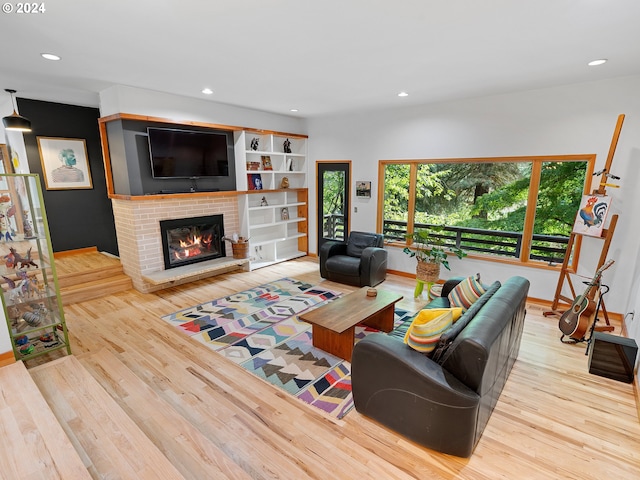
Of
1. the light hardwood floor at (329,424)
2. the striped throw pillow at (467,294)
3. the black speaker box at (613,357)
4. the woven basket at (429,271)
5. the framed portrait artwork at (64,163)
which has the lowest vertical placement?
the light hardwood floor at (329,424)

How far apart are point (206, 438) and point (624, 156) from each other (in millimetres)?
5152

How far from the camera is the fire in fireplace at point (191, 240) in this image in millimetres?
4925

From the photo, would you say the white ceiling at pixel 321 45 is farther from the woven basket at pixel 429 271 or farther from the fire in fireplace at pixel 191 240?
the woven basket at pixel 429 271

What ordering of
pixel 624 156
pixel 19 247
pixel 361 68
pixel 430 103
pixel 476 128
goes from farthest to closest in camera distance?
1. pixel 430 103
2. pixel 476 128
3. pixel 624 156
4. pixel 361 68
5. pixel 19 247

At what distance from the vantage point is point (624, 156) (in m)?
3.70

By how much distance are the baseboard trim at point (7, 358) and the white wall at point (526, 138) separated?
16.3 ft

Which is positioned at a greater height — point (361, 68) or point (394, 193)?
point (361, 68)

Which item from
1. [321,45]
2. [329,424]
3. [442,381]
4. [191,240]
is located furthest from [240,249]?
[442,381]

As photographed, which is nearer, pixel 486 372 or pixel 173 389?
pixel 486 372

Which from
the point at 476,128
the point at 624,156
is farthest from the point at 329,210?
the point at 624,156

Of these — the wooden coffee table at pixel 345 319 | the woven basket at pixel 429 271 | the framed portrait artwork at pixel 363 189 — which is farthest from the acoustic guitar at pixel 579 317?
the framed portrait artwork at pixel 363 189

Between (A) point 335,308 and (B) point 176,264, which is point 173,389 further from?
(B) point 176,264

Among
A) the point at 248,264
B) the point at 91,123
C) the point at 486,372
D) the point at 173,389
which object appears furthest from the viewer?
the point at 248,264

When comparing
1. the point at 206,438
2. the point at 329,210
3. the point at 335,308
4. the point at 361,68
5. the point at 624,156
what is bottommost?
the point at 206,438
